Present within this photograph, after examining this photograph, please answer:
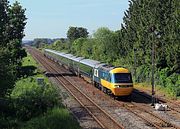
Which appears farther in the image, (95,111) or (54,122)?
(95,111)

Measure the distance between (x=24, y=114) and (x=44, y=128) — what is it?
512cm

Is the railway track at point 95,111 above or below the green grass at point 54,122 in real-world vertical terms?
below

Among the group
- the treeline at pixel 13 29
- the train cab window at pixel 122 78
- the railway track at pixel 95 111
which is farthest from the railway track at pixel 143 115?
the treeline at pixel 13 29

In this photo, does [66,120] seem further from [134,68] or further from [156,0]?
[134,68]

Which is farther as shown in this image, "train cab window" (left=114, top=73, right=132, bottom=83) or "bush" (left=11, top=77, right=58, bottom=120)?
"train cab window" (left=114, top=73, right=132, bottom=83)

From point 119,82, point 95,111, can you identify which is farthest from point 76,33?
point 95,111

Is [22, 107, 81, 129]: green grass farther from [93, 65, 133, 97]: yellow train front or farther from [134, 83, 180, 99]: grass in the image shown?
[134, 83, 180, 99]: grass

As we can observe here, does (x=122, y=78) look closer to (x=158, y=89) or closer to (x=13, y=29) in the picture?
(x=158, y=89)

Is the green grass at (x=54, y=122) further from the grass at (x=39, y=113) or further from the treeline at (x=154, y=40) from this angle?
the treeline at (x=154, y=40)

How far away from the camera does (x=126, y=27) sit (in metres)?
61.1

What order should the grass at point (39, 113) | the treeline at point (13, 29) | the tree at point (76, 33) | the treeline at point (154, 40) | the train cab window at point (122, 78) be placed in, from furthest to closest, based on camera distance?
the tree at point (76, 33), the treeline at point (13, 29), the treeline at point (154, 40), the train cab window at point (122, 78), the grass at point (39, 113)

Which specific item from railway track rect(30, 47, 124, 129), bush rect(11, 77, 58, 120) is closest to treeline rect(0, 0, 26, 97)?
railway track rect(30, 47, 124, 129)

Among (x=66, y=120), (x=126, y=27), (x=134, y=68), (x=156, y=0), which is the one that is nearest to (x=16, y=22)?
(x=126, y=27)

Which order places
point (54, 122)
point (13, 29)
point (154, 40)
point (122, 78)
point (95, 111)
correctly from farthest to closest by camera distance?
point (13, 29) → point (154, 40) → point (122, 78) → point (95, 111) → point (54, 122)
